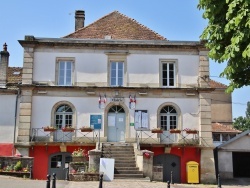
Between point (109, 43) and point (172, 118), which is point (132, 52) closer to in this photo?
point (109, 43)

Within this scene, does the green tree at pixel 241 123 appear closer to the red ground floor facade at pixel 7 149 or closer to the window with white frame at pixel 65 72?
the window with white frame at pixel 65 72

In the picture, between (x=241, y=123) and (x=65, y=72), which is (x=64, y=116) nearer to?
(x=65, y=72)

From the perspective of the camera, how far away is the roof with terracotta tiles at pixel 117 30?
85.0 ft

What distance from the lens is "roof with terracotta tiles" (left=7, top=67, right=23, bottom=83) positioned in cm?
2644

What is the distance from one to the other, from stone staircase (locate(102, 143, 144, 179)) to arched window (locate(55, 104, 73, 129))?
2745 mm

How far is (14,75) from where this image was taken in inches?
1087

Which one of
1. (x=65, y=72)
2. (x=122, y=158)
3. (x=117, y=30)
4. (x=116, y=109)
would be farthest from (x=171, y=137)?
(x=117, y=30)

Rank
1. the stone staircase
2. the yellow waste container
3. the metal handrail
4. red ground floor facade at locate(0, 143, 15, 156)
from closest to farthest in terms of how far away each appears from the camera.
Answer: the stone staircase
the yellow waste container
the metal handrail
red ground floor facade at locate(0, 143, 15, 156)

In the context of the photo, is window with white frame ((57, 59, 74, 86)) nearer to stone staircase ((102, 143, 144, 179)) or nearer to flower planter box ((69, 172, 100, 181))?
stone staircase ((102, 143, 144, 179))

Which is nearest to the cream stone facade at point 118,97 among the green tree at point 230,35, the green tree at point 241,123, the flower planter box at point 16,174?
the flower planter box at point 16,174

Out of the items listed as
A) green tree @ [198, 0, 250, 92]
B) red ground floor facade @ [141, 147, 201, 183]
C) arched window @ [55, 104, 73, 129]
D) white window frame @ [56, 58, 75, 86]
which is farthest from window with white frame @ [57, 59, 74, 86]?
green tree @ [198, 0, 250, 92]

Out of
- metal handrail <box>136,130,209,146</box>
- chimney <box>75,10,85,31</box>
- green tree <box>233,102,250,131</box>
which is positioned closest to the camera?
metal handrail <box>136,130,209,146</box>

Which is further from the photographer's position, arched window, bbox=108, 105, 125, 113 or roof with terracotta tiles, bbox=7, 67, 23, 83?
roof with terracotta tiles, bbox=7, 67, 23, 83

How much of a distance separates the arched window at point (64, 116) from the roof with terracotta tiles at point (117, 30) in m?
5.33
